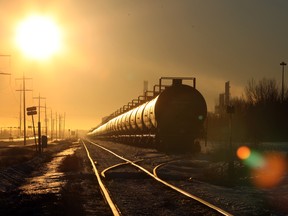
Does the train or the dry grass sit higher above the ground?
the train

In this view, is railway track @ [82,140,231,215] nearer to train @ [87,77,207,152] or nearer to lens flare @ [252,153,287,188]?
lens flare @ [252,153,287,188]

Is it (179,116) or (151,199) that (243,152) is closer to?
(179,116)

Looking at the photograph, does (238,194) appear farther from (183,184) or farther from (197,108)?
(197,108)

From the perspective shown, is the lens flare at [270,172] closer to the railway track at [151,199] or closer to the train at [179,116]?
the railway track at [151,199]

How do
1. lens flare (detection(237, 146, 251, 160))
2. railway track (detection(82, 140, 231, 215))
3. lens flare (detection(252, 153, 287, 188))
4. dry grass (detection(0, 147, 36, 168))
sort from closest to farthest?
railway track (detection(82, 140, 231, 215))
lens flare (detection(252, 153, 287, 188))
lens flare (detection(237, 146, 251, 160))
dry grass (detection(0, 147, 36, 168))

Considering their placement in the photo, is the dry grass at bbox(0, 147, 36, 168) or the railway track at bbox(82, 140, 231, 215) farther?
the dry grass at bbox(0, 147, 36, 168)

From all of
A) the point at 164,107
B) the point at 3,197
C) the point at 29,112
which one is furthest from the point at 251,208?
the point at 29,112

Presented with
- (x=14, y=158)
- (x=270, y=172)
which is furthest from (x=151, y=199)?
(x=14, y=158)

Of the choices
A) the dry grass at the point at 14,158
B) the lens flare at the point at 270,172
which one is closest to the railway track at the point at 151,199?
the lens flare at the point at 270,172

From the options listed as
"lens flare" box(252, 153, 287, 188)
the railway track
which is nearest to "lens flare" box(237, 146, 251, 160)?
"lens flare" box(252, 153, 287, 188)

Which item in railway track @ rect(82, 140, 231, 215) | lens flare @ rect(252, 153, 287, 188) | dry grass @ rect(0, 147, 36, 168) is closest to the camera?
railway track @ rect(82, 140, 231, 215)

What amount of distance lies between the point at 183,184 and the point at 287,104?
43.4 meters

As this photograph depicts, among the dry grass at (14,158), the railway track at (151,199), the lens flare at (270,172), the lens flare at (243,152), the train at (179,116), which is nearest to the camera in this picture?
the railway track at (151,199)

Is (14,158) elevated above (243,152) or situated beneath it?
situated beneath
